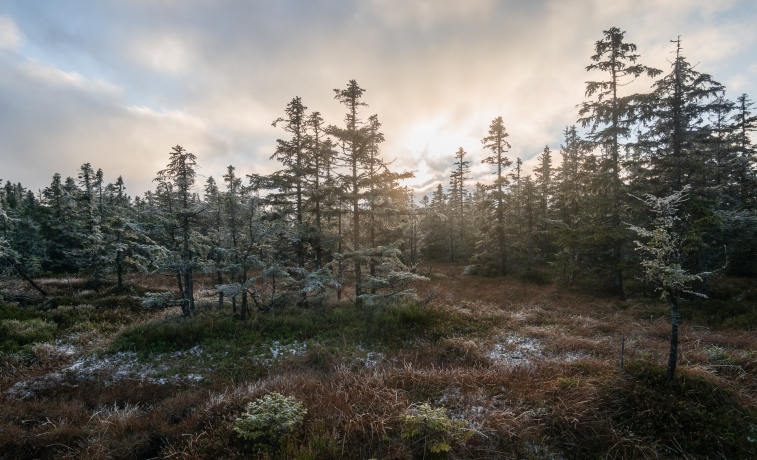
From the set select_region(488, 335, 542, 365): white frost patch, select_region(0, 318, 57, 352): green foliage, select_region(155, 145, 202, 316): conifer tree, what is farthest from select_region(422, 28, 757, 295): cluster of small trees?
select_region(0, 318, 57, 352): green foliage

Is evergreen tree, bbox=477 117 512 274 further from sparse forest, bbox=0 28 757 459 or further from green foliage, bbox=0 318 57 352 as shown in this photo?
green foliage, bbox=0 318 57 352

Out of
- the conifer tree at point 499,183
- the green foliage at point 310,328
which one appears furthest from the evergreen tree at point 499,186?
the green foliage at point 310,328

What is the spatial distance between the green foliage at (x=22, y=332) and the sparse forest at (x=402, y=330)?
9cm

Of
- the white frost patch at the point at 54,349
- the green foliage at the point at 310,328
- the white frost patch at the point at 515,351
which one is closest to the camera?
the white frost patch at the point at 515,351

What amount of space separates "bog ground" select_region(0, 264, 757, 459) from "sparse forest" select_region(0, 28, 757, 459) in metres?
0.06

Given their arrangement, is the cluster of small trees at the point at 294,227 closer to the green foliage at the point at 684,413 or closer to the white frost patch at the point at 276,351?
the white frost patch at the point at 276,351

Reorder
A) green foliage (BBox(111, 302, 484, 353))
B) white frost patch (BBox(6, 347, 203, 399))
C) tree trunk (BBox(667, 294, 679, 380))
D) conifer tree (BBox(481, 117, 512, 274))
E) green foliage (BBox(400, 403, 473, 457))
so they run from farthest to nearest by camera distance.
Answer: conifer tree (BBox(481, 117, 512, 274)), green foliage (BBox(111, 302, 484, 353)), white frost patch (BBox(6, 347, 203, 399)), tree trunk (BBox(667, 294, 679, 380)), green foliage (BBox(400, 403, 473, 457))

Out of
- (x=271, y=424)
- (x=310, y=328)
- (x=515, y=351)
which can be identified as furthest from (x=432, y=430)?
(x=310, y=328)

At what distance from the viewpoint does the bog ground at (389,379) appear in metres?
5.28

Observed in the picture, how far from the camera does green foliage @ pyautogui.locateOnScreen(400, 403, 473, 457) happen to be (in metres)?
4.99

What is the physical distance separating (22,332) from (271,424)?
15.7m

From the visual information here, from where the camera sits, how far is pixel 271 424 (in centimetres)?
529

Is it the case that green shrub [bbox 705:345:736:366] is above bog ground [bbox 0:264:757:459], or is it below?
above

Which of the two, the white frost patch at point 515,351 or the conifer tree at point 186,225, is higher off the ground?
the conifer tree at point 186,225
